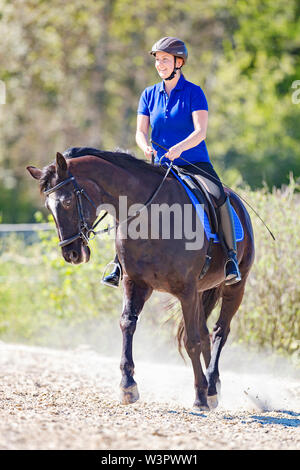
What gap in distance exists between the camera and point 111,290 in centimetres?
1093

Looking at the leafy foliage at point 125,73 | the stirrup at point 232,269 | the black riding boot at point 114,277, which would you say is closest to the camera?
the black riding boot at point 114,277

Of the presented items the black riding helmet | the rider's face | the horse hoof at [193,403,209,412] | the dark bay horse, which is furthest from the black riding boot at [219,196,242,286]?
the black riding helmet

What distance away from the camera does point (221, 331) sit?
24.2 ft

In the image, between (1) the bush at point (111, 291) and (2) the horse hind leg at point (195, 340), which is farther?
(1) the bush at point (111, 291)

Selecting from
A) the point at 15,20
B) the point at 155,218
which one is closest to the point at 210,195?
the point at 155,218

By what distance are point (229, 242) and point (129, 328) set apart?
1.17 m

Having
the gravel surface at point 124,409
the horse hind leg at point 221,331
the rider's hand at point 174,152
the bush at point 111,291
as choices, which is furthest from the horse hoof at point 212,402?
the bush at point 111,291

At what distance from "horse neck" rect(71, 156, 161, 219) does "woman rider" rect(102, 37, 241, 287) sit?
13.9 inches

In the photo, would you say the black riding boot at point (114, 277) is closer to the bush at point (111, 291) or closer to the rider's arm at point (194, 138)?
the rider's arm at point (194, 138)

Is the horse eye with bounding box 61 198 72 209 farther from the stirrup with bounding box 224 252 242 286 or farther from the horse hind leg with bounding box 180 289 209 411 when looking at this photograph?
the stirrup with bounding box 224 252 242 286

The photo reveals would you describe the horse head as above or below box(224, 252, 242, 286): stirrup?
above

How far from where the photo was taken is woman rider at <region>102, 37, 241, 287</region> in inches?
248

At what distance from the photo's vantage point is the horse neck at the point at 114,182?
5.82 metres
